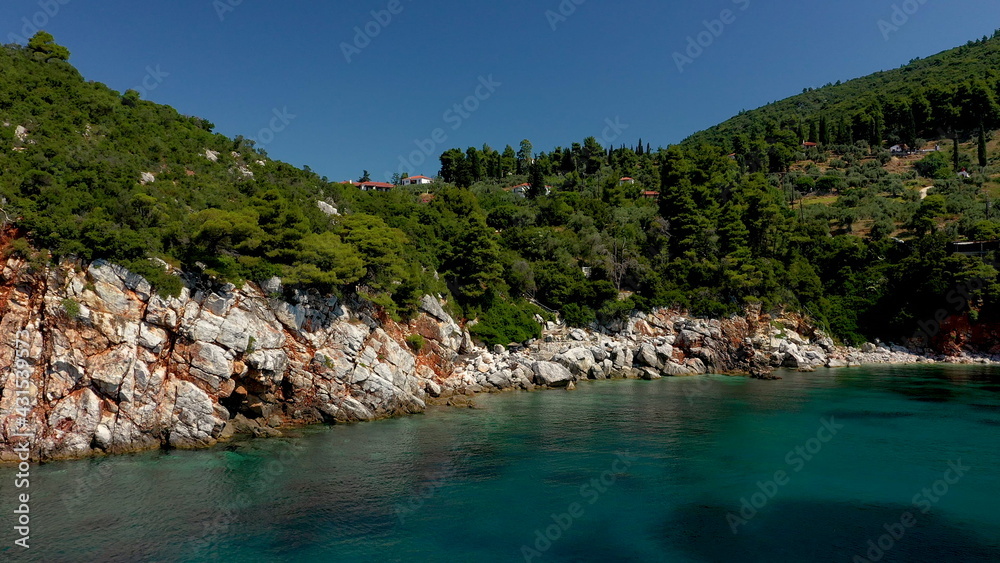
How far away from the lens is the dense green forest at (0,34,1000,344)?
82.5 ft

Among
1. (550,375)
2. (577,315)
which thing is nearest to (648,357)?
(577,315)

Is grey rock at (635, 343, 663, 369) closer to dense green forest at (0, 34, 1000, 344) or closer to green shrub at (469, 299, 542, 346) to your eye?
dense green forest at (0, 34, 1000, 344)

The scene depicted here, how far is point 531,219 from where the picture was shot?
59.0m

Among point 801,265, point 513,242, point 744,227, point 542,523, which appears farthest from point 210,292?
point 801,265

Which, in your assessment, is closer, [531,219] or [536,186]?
[531,219]

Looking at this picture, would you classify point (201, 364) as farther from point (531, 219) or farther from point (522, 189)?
point (522, 189)

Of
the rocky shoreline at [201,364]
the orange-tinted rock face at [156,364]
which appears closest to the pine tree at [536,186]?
the rocky shoreline at [201,364]

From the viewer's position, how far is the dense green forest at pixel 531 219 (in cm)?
2514

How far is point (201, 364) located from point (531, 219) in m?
41.3

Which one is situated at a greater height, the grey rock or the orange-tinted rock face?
the orange-tinted rock face

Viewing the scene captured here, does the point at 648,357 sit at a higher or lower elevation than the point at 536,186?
Answer: lower

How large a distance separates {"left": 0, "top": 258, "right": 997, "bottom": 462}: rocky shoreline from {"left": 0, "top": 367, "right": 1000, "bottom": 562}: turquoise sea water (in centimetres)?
151

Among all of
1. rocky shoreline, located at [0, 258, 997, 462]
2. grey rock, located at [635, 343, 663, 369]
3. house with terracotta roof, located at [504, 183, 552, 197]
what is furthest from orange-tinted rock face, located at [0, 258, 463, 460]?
house with terracotta roof, located at [504, 183, 552, 197]

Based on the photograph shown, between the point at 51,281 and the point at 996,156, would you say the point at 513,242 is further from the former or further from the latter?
the point at 996,156
